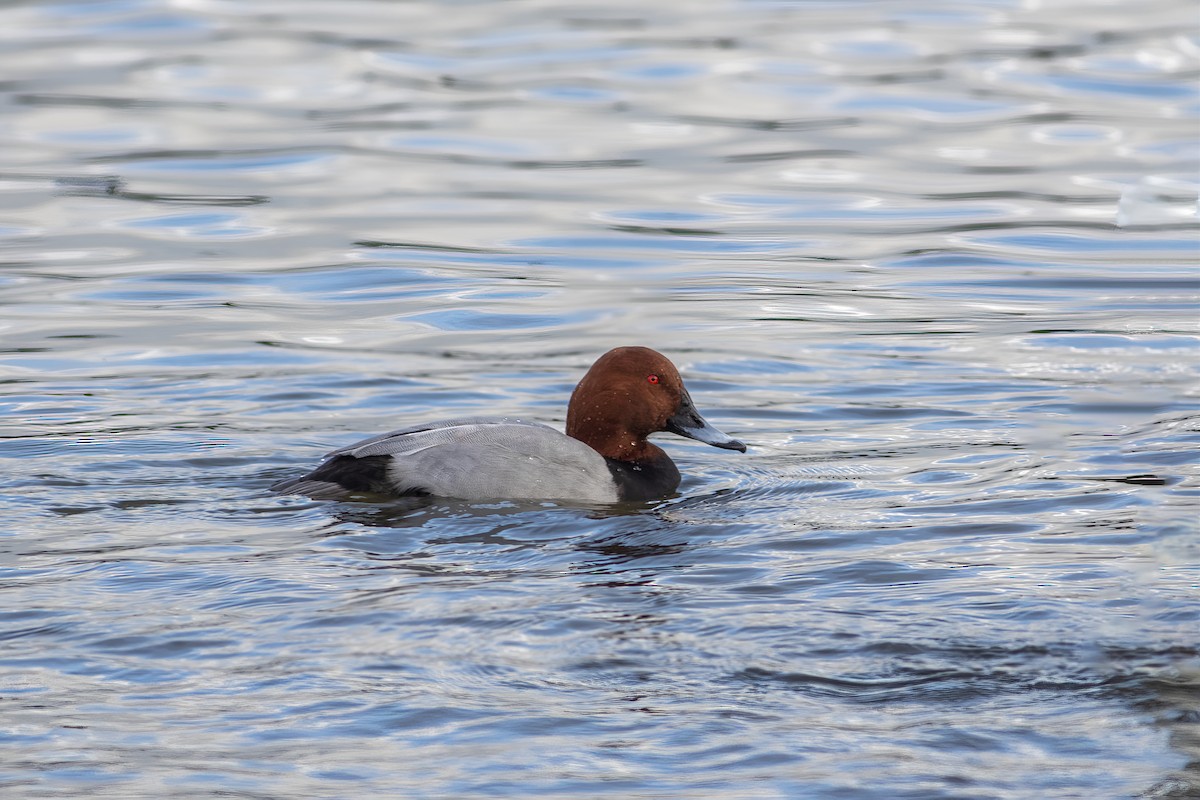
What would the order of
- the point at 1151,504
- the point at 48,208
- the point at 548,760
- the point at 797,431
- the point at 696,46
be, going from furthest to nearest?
the point at 696,46 → the point at 48,208 → the point at 797,431 → the point at 1151,504 → the point at 548,760

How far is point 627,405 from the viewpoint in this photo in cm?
904

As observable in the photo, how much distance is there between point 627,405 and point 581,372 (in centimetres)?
224

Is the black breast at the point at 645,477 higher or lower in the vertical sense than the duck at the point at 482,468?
lower

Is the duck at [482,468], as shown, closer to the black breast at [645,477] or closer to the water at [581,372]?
the black breast at [645,477]

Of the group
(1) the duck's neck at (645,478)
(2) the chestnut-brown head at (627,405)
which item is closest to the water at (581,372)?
(1) the duck's neck at (645,478)

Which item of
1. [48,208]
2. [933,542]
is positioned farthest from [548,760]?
[48,208]

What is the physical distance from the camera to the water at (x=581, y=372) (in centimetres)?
572

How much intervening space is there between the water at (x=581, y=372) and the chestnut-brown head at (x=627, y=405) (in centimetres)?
38

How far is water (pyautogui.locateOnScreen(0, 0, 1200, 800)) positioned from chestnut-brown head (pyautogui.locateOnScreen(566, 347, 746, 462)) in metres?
0.38

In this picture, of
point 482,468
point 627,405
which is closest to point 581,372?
point 627,405

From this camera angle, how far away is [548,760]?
18.0ft

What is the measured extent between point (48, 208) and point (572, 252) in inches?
182

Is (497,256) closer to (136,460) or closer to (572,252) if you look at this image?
(572,252)

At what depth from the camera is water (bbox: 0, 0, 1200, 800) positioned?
572 centimetres
